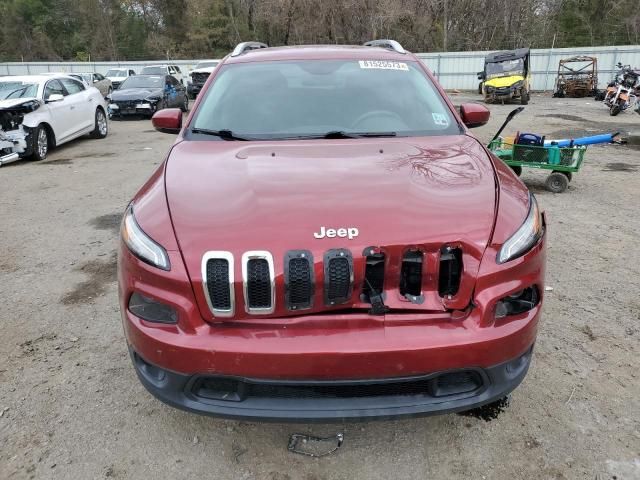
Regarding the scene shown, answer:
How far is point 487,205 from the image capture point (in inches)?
86.7

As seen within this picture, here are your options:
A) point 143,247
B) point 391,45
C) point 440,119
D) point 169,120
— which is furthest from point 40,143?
point 143,247

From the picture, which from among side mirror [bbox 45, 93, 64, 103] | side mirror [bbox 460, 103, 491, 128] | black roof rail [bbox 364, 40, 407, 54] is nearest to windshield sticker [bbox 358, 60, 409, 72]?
black roof rail [bbox 364, 40, 407, 54]

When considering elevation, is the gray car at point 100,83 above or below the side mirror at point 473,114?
below

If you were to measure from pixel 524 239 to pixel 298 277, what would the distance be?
0.95 m

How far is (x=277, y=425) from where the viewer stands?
2.49m

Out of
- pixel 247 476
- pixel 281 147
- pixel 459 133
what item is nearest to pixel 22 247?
pixel 281 147

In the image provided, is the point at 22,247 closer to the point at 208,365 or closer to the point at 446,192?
the point at 208,365

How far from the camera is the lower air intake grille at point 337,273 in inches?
76.7

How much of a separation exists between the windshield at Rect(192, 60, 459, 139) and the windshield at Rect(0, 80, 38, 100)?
8.24 meters

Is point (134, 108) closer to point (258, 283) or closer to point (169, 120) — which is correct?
point (169, 120)

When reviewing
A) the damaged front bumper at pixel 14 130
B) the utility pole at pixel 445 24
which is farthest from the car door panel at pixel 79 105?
the utility pole at pixel 445 24

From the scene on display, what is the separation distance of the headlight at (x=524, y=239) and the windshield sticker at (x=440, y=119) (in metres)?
1.06

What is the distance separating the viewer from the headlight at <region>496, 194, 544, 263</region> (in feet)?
6.73

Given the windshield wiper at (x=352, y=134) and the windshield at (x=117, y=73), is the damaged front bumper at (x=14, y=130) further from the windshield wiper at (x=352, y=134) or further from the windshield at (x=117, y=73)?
the windshield at (x=117, y=73)
